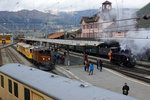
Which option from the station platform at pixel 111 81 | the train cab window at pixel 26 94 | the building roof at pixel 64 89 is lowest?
the station platform at pixel 111 81

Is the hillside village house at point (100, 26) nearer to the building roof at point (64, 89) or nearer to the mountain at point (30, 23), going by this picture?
the mountain at point (30, 23)

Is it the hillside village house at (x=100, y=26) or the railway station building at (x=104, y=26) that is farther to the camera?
the hillside village house at (x=100, y=26)

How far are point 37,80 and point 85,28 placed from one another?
161ft

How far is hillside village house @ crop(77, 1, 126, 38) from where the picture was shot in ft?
131

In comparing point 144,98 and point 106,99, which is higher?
point 106,99

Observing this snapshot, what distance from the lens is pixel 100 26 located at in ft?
152

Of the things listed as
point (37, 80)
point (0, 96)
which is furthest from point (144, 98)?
point (0, 96)

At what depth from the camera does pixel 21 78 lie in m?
7.95

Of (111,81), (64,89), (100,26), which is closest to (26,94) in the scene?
(64,89)

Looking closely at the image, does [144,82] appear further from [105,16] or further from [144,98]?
[105,16]

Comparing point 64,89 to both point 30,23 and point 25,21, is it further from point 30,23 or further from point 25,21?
point 25,21

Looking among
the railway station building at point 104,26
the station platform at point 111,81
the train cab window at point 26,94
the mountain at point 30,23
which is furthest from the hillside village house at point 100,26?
the train cab window at point 26,94

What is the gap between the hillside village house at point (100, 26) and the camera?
131 feet

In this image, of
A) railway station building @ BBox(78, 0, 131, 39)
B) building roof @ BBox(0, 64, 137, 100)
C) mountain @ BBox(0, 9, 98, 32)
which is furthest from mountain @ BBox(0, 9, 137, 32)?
building roof @ BBox(0, 64, 137, 100)
